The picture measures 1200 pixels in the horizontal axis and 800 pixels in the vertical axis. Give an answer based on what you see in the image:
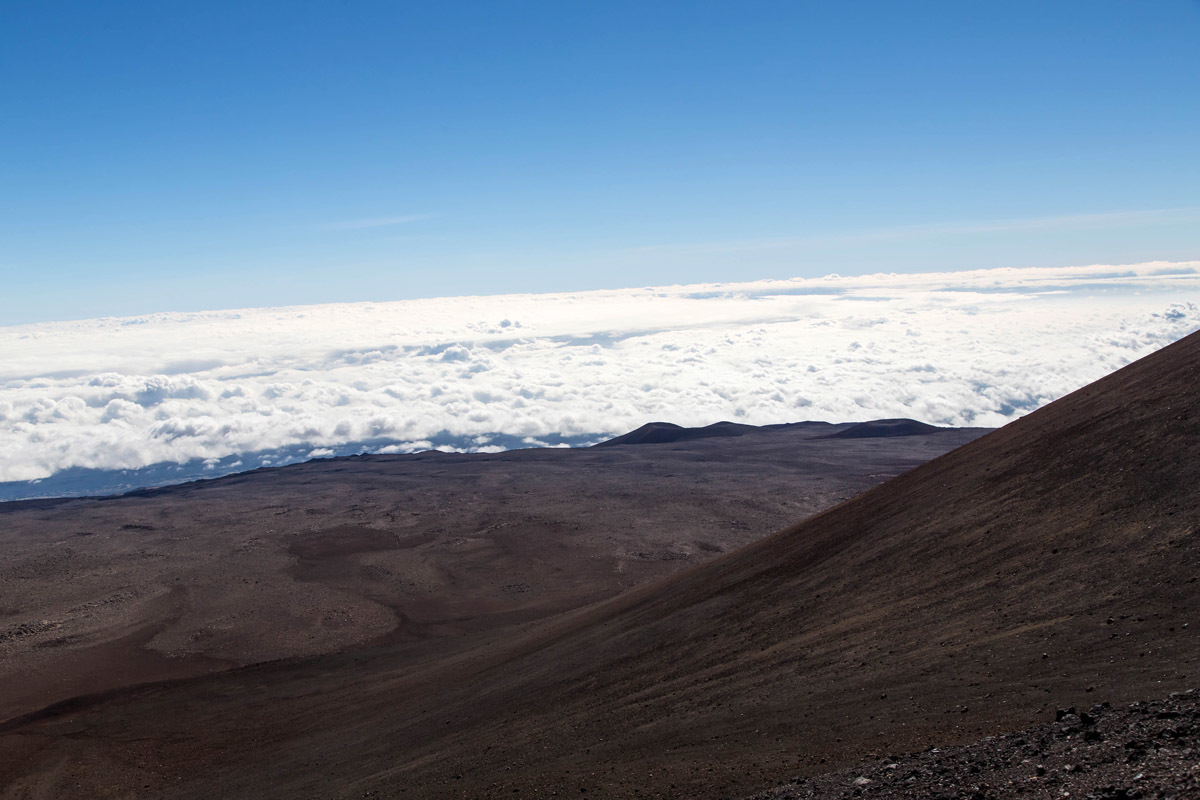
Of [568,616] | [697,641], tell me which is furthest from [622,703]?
[568,616]

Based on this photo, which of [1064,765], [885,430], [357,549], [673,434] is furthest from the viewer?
[673,434]

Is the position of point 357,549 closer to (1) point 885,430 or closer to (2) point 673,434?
(2) point 673,434

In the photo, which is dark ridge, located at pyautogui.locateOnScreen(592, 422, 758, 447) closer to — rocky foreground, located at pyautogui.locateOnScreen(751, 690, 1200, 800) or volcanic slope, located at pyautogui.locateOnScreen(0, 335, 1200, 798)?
volcanic slope, located at pyautogui.locateOnScreen(0, 335, 1200, 798)

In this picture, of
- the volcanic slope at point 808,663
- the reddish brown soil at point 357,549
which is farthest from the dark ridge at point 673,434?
the volcanic slope at point 808,663

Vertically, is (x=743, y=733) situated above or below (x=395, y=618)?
above

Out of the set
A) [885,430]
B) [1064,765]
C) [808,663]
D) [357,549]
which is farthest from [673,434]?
[1064,765]

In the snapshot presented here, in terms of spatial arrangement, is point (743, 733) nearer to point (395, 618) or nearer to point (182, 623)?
point (395, 618)

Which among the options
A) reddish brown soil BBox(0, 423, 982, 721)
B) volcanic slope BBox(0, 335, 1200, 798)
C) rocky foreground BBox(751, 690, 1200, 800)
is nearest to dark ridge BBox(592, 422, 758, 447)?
reddish brown soil BBox(0, 423, 982, 721)
